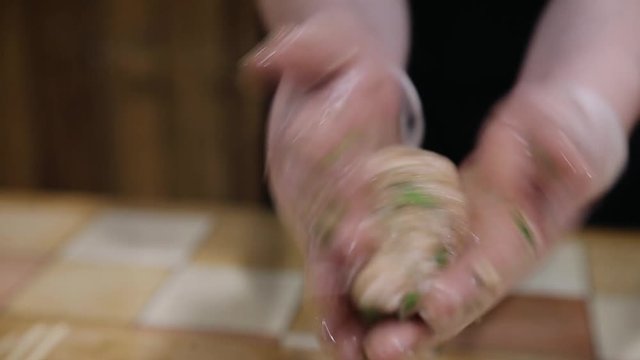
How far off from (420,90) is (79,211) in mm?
314

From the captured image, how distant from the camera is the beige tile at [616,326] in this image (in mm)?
657

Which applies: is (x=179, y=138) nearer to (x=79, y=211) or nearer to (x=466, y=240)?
(x=79, y=211)

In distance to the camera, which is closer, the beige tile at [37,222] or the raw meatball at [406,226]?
the raw meatball at [406,226]

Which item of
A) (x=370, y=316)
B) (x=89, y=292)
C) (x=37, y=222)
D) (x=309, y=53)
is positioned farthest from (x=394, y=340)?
(x=37, y=222)

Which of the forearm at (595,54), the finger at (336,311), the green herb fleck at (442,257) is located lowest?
the finger at (336,311)

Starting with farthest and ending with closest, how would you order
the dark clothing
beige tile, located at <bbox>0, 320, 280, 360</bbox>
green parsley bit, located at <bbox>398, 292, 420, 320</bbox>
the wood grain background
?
the wood grain background, the dark clothing, beige tile, located at <bbox>0, 320, 280, 360</bbox>, green parsley bit, located at <bbox>398, 292, 420, 320</bbox>

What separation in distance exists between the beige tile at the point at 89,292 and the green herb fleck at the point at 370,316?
1.11 feet

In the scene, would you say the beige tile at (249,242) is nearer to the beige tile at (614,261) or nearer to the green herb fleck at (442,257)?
the beige tile at (614,261)

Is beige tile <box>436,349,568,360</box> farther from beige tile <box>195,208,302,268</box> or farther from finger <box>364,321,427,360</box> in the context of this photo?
finger <box>364,321,427,360</box>

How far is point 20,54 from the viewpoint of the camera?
100 cm

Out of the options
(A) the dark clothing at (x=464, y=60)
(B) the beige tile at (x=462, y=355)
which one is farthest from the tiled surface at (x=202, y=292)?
(A) the dark clothing at (x=464, y=60)

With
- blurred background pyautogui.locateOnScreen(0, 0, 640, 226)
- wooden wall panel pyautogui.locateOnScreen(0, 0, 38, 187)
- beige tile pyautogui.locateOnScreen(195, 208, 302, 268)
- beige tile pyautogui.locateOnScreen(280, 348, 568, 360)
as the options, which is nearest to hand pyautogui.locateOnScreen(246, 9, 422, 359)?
beige tile pyautogui.locateOnScreen(280, 348, 568, 360)

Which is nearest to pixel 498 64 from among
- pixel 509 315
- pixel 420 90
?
pixel 420 90

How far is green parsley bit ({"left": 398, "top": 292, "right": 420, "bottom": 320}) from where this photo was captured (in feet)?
1.23
